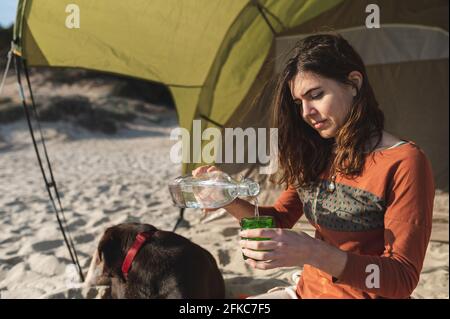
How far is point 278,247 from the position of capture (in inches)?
37.1

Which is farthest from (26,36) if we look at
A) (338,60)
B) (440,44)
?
(440,44)

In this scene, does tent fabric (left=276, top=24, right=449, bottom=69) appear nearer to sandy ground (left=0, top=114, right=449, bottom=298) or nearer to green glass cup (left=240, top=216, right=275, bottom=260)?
sandy ground (left=0, top=114, right=449, bottom=298)

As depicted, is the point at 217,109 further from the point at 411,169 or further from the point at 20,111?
the point at 20,111

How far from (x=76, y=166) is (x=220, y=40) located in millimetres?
4888

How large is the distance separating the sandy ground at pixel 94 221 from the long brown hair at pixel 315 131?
0.78 meters

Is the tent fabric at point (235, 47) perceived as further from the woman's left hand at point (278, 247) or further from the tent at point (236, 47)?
the woman's left hand at point (278, 247)

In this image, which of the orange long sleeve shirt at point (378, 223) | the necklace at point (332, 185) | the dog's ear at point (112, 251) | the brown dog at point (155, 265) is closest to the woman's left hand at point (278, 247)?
the orange long sleeve shirt at point (378, 223)

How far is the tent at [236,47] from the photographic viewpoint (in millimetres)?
1987

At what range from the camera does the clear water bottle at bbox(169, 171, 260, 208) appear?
1348mm

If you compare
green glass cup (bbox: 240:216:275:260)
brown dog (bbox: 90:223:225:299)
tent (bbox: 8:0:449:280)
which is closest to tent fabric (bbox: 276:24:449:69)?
tent (bbox: 8:0:449:280)

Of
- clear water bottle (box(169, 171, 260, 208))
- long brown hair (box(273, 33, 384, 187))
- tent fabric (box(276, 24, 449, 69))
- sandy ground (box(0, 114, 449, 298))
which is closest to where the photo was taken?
long brown hair (box(273, 33, 384, 187))

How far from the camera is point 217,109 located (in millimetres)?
2697

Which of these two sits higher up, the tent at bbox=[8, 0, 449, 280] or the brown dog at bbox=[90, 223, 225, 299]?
the tent at bbox=[8, 0, 449, 280]

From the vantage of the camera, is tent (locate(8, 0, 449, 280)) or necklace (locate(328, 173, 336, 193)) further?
tent (locate(8, 0, 449, 280))
